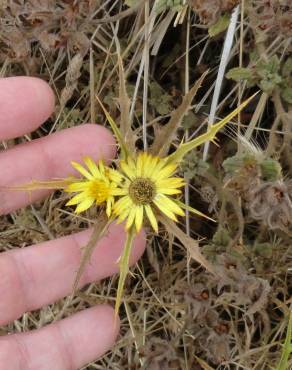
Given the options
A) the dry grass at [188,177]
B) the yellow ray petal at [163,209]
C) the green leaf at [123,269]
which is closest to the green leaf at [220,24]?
the dry grass at [188,177]

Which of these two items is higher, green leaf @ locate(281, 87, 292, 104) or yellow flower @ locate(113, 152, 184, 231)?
green leaf @ locate(281, 87, 292, 104)

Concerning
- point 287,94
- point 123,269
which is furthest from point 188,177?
point 123,269

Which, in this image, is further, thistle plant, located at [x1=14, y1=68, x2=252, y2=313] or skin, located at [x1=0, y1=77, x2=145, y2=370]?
skin, located at [x1=0, y1=77, x2=145, y2=370]

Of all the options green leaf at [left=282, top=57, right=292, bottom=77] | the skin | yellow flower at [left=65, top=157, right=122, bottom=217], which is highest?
green leaf at [left=282, top=57, right=292, bottom=77]

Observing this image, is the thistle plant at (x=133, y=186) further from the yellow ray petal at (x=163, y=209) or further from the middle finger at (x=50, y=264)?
the middle finger at (x=50, y=264)

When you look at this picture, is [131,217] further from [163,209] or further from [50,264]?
[50,264]

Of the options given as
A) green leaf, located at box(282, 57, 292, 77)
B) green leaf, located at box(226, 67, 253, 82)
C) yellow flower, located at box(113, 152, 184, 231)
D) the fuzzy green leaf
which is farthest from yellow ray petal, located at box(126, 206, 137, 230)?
green leaf, located at box(282, 57, 292, 77)

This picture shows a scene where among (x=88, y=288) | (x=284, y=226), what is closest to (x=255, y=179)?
(x=284, y=226)

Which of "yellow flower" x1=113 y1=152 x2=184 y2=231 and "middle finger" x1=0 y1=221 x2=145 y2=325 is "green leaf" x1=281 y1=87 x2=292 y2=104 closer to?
"yellow flower" x1=113 y1=152 x2=184 y2=231
